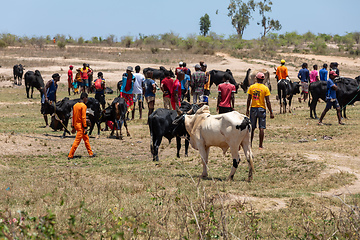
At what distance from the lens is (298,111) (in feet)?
67.1

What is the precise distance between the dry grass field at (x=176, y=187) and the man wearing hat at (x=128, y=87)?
97 centimetres

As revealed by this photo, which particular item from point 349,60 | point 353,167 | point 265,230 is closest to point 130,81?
point 353,167

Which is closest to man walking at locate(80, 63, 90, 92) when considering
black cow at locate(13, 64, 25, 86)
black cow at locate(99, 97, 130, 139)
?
black cow at locate(13, 64, 25, 86)

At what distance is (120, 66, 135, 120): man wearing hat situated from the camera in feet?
52.7

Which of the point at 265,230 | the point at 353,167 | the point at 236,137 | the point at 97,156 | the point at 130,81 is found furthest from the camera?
the point at 130,81

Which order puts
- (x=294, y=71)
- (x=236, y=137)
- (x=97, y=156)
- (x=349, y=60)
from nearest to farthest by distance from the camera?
(x=236, y=137)
(x=97, y=156)
(x=294, y=71)
(x=349, y=60)

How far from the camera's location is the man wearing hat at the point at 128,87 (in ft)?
52.7

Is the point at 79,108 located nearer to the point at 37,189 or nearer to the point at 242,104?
the point at 37,189

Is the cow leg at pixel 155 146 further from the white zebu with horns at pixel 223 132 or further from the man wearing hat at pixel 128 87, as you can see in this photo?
the man wearing hat at pixel 128 87

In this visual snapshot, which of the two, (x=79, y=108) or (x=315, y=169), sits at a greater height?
(x=79, y=108)

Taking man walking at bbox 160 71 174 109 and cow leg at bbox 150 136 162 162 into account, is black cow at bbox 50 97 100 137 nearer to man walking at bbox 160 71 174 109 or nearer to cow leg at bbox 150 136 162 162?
man walking at bbox 160 71 174 109

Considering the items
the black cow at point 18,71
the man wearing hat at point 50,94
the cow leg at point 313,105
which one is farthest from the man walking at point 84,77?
the cow leg at point 313,105

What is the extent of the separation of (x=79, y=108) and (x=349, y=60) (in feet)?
142

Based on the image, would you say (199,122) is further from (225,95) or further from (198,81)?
(198,81)
